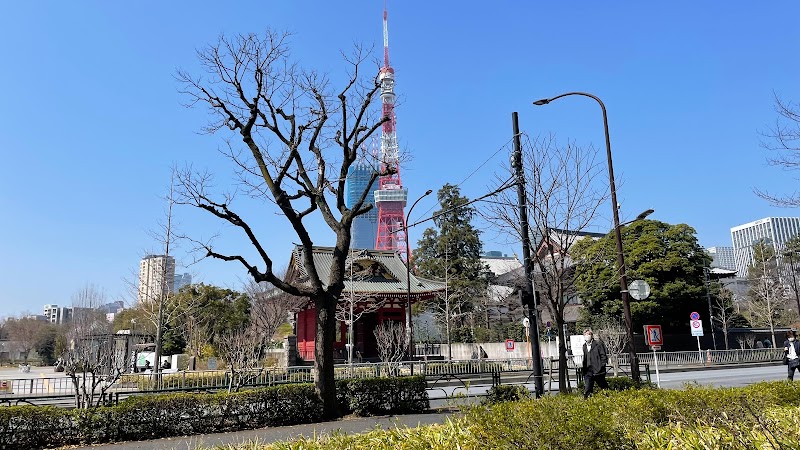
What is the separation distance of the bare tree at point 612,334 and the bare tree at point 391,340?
1057 centimetres


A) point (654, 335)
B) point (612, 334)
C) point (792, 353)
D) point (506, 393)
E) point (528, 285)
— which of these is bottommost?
point (506, 393)

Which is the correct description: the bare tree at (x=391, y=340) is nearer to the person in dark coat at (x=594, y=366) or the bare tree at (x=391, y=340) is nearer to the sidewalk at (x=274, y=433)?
the sidewalk at (x=274, y=433)

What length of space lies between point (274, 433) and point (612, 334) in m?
23.5

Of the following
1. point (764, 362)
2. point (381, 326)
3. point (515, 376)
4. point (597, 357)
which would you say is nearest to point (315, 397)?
point (597, 357)

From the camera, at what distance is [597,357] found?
1142 centimetres

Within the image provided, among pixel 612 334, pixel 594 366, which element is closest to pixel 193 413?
pixel 594 366

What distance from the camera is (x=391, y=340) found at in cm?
2936

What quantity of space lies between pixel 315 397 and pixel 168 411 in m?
2.97

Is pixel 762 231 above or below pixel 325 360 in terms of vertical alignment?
above

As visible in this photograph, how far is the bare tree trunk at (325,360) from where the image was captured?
11688 mm

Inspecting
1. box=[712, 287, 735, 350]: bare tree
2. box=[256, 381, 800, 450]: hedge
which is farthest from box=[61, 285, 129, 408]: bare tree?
box=[712, 287, 735, 350]: bare tree

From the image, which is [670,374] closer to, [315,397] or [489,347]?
[489,347]

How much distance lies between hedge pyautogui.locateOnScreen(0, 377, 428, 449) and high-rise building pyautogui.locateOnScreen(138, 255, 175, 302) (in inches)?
547

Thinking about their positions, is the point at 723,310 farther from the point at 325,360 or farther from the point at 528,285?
A: the point at 325,360
